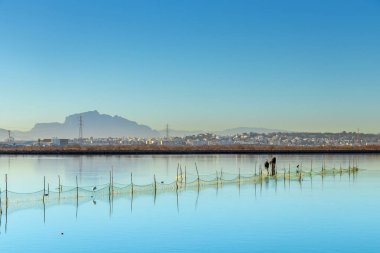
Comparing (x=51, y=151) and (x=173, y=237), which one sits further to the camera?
(x=51, y=151)

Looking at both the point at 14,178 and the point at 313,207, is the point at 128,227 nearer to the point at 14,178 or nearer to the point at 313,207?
the point at 313,207

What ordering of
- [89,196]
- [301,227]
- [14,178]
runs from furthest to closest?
[14,178] < [89,196] < [301,227]

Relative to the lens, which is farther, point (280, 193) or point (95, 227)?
point (280, 193)

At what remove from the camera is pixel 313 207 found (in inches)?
911

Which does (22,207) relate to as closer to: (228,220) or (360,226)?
(228,220)

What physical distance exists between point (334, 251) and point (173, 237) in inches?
167

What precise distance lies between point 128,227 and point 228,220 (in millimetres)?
3241

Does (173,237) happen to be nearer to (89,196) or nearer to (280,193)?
(89,196)

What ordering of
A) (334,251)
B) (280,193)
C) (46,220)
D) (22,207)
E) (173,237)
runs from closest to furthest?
(334,251) < (173,237) < (46,220) < (22,207) < (280,193)

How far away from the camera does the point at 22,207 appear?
73.5 feet

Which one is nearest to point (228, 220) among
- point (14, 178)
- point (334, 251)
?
point (334, 251)


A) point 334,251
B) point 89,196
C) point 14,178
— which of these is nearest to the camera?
point 334,251

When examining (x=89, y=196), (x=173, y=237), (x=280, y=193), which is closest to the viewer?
(x=173, y=237)

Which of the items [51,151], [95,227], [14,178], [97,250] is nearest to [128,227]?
[95,227]
